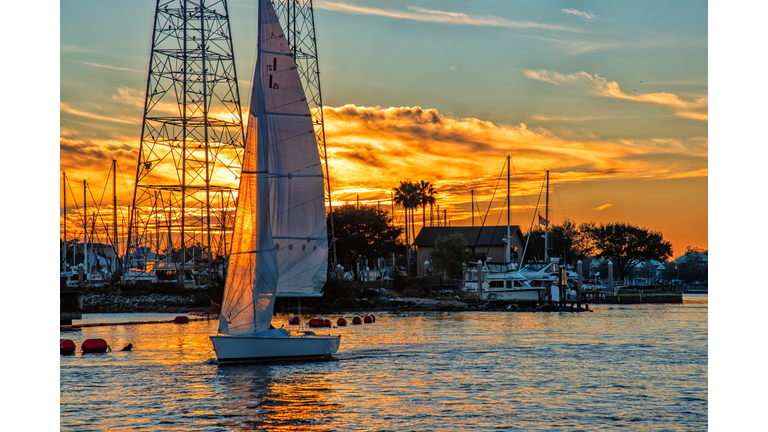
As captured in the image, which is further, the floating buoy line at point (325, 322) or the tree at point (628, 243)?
the tree at point (628, 243)

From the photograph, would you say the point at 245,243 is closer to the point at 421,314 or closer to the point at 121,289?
the point at 421,314

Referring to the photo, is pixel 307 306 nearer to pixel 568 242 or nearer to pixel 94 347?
pixel 94 347

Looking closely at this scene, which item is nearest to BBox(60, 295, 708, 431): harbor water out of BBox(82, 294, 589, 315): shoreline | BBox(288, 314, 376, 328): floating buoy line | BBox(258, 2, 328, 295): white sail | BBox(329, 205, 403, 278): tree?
BBox(258, 2, 328, 295): white sail

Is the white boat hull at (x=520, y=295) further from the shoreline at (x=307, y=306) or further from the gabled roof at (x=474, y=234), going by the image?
the gabled roof at (x=474, y=234)

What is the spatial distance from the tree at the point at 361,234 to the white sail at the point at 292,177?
7262cm

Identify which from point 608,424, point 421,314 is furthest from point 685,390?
point 421,314

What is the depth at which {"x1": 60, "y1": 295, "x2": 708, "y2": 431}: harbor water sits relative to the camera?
1916cm

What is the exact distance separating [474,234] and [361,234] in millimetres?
20443

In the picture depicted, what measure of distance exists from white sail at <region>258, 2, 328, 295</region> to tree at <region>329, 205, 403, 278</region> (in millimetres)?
72615

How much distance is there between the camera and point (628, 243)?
119 metres

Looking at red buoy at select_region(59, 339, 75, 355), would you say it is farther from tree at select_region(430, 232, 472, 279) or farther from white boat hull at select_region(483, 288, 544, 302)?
tree at select_region(430, 232, 472, 279)

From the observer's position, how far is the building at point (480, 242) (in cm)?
10931

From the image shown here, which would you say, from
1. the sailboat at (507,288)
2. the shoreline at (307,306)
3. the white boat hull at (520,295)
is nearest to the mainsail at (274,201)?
the shoreline at (307,306)

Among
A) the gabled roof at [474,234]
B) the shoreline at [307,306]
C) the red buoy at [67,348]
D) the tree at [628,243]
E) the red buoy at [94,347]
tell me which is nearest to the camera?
the red buoy at [67,348]
